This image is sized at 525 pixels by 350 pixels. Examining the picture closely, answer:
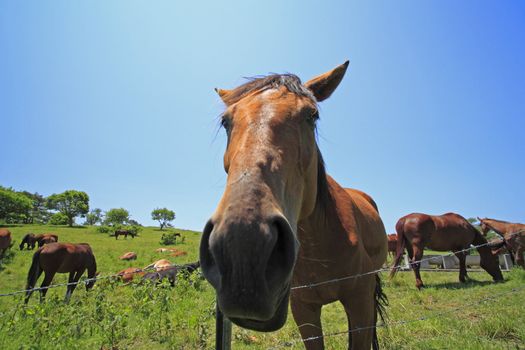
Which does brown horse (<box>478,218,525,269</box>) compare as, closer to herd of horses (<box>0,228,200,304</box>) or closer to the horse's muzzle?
the horse's muzzle

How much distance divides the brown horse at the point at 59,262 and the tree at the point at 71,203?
76531mm

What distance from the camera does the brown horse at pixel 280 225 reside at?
3.61ft

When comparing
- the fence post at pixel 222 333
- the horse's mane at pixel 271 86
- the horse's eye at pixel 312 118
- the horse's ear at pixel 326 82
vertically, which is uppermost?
the horse's ear at pixel 326 82

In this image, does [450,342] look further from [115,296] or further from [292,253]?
[115,296]

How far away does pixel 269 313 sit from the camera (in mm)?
1116

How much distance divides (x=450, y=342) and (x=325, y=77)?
4136mm

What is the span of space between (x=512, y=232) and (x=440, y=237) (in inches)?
200

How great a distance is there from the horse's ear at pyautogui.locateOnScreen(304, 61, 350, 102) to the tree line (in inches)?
2408

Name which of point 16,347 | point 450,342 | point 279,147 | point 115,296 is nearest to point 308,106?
point 279,147

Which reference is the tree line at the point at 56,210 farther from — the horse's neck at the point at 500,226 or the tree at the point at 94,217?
the horse's neck at the point at 500,226

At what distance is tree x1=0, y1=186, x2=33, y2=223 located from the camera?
58.6 m

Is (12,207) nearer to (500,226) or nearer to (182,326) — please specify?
(182,326)

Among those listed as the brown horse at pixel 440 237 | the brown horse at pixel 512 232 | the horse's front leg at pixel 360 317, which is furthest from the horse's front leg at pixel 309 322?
the brown horse at pixel 512 232

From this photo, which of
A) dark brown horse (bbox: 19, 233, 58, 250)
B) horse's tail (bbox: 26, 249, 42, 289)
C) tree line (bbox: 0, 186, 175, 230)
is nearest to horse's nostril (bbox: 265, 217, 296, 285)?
horse's tail (bbox: 26, 249, 42, 289)
